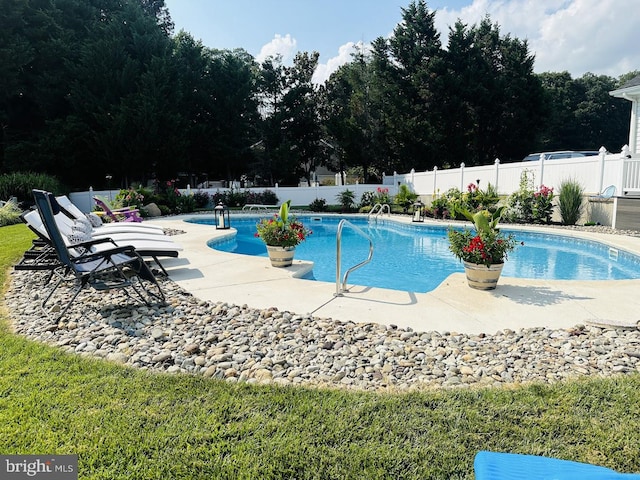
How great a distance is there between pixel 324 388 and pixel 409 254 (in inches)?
286

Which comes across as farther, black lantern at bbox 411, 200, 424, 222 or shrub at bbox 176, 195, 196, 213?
shrub at bbox 176, 195, 196, 213

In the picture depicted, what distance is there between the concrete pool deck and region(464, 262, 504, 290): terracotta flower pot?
4.5 inches

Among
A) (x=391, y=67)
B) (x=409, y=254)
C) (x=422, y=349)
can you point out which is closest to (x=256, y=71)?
(x=391, y=67)

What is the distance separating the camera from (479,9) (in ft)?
89.8

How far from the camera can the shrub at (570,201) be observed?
476 inches

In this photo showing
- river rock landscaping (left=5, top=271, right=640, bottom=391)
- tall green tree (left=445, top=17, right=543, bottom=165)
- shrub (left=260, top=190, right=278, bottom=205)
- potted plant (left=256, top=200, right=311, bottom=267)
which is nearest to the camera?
river rock landscaping (left=5, top=271, right=640, bottom=391)

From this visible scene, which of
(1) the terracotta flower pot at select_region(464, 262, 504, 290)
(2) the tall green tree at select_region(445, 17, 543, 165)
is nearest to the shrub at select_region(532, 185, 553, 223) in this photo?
(1) the terracotta flower pot at select_region(464, 262, 504, 290)

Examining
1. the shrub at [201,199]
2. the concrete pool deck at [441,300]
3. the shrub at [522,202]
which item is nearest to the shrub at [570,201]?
the shrub at [522,202]

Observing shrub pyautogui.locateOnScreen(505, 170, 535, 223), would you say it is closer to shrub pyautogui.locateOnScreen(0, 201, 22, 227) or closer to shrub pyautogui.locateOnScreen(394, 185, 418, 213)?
shrub pyautogui.locateOnScreen(394, 185, 418, 213)

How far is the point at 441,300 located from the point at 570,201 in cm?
998

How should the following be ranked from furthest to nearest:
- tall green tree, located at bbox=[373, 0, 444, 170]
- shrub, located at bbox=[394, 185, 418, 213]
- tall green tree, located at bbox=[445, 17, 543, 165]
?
tall green tree, located at bbox=[445, 17, 543, 165]
tall green tree, located at bbox=[373, 0, 444, 170]
shrub, located at bbox=[394, 185, 418, 213]

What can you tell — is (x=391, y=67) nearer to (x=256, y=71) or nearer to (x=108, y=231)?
(x=256, y=71)

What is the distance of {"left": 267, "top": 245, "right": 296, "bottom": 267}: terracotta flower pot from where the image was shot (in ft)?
20.8

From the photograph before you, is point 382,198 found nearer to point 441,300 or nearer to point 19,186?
point 441,300
